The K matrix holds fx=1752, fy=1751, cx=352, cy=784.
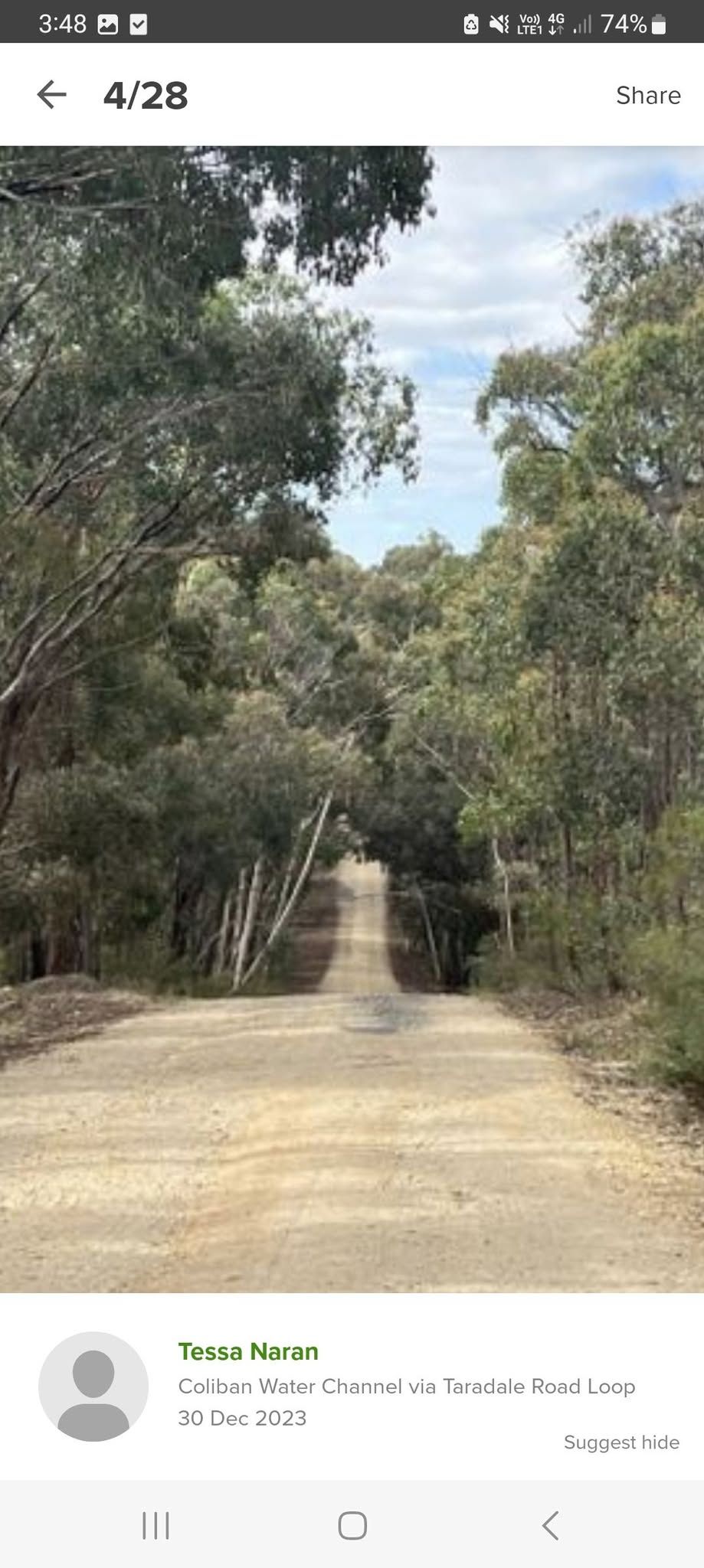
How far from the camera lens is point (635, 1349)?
10.9 ft

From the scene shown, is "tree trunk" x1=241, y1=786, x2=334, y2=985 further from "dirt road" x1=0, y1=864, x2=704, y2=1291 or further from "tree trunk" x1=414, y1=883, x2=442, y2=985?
"dirt road" x1=0, y1=864, x2=704, y2=1291

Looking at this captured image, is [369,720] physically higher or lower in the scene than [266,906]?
higher

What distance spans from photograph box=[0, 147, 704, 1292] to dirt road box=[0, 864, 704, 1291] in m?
0.03

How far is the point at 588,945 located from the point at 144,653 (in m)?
7.65

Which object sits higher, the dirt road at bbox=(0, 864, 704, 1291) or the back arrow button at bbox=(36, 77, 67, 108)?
the back arrow button at bbox=(36, 77, 67, 108)

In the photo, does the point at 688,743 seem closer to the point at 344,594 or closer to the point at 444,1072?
the point at 444,1072

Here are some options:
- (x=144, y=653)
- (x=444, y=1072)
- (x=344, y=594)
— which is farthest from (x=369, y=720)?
(x=444, y=1072)

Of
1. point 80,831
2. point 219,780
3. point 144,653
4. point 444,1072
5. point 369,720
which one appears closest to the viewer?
point 444,1072

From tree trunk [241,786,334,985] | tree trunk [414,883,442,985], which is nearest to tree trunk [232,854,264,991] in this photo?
tree trunk [241,786,334,985]

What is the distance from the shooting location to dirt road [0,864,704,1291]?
5078 mm

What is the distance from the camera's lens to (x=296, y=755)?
98.3 feet

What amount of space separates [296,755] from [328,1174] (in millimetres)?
23209

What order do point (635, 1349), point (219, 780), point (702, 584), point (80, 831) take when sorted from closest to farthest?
point (635, 1349) < point (702, 584) < point (80, 831) < point (219, 780)
